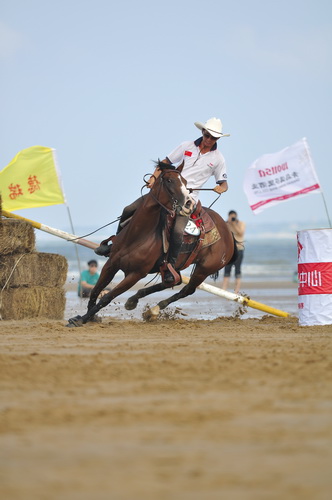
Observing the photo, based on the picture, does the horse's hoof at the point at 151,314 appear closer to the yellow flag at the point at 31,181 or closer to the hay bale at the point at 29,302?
the hay bale at the point at 29,302

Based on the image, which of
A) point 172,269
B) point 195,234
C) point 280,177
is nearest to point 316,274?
point 195,234

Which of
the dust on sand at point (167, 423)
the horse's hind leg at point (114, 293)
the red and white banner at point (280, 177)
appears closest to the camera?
the dust on sand at point (167, 423)

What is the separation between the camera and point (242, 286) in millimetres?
33844

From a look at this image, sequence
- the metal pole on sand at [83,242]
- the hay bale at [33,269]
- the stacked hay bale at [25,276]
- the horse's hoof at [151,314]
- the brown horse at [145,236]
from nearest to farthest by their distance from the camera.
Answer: the brown horse at [145,236], the horse's hoof at [151,314], the stacked hay bale at [25,276], the hay bale at [33,269], the metal pole on sand at [83,242]

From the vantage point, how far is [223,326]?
12.4 meters

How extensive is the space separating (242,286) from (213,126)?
72.1 ft

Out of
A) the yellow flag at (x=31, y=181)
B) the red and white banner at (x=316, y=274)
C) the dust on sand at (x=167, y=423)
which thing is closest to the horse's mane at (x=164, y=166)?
the red and white banner at (x=316, y=274)

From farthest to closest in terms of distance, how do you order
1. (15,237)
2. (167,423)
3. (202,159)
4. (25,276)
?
(25,276), (15,237), (202,159), (167,423)

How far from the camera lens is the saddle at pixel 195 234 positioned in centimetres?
1151

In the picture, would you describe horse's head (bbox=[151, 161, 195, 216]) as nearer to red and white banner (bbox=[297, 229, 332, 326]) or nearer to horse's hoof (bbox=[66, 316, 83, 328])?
red and white banner (bbox=[297, 229, 332, 326])

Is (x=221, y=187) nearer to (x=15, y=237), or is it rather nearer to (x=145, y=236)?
(x=145, y=236)

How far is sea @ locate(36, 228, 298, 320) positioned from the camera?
1745 centimetres

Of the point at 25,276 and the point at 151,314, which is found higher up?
the point at 25,276

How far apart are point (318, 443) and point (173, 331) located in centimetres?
708
